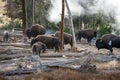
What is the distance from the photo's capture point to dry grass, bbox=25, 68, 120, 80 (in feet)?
53.5

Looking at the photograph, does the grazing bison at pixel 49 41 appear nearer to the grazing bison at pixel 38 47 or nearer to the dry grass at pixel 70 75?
the grazing bison at pixel 38 47

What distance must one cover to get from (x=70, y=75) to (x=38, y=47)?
6955 millimetres

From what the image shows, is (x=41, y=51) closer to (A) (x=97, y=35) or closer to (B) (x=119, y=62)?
(B) (x=119, y=62)

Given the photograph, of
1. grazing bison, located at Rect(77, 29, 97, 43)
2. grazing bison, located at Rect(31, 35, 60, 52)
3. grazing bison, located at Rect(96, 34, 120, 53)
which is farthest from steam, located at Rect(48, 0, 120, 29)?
grazing bison, located at Rect(31, 35, 60, 52)

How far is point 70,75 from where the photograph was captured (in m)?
16.7

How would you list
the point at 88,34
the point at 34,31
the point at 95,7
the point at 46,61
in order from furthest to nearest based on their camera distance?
the point at 95,7, the point at 88,34, the point at 34,31, the point at 46,61

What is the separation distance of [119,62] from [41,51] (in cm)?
551

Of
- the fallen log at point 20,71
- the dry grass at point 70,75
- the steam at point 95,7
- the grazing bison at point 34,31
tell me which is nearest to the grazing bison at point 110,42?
the grazing bison at point 34,31

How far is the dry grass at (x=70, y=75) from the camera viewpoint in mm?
16322

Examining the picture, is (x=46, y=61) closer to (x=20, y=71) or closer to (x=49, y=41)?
(x=20, y=71)

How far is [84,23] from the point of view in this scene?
41.9 metres

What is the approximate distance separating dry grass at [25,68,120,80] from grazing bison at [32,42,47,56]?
17.7 feet

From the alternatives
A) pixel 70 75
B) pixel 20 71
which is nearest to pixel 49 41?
pixel 20 71

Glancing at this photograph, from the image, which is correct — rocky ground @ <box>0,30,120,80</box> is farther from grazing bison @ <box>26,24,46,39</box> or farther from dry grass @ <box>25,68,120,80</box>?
grazing bison @ <box>26,24,46,39</box>
